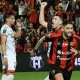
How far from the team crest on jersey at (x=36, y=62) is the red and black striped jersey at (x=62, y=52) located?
562 centimetres

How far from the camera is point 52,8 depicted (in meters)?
18.9

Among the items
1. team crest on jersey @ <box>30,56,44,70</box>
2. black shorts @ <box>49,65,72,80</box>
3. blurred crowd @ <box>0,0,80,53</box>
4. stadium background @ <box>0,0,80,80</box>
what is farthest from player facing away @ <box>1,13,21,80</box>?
blurred crowd @ <box>0,0,80,53</box>

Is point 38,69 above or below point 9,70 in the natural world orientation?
below

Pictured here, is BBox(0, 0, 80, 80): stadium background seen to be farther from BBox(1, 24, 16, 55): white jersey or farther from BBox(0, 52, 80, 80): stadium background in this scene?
BBox(1, 24, 16, 55): white jersey

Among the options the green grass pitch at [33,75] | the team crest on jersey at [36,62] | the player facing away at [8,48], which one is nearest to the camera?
the player facing away at [8,48]

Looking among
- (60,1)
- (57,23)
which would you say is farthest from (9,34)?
(60,1)

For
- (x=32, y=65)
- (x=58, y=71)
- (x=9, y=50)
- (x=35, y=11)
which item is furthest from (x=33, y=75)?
(x=35, y=11)

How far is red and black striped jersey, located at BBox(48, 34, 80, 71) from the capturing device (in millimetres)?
7500

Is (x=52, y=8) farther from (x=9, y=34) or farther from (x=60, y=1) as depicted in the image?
(x=9, y=34)

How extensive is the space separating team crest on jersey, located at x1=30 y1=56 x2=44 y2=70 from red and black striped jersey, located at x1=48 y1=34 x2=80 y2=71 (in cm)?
562

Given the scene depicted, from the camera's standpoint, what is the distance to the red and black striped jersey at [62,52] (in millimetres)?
7500

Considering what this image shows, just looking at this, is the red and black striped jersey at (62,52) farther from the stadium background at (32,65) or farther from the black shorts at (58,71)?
the stadium background at (32,65)

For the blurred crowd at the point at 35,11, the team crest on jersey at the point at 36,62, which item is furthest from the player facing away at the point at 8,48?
the blurred crowd at the point at 35,11

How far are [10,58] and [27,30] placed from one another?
7856 millimetres
